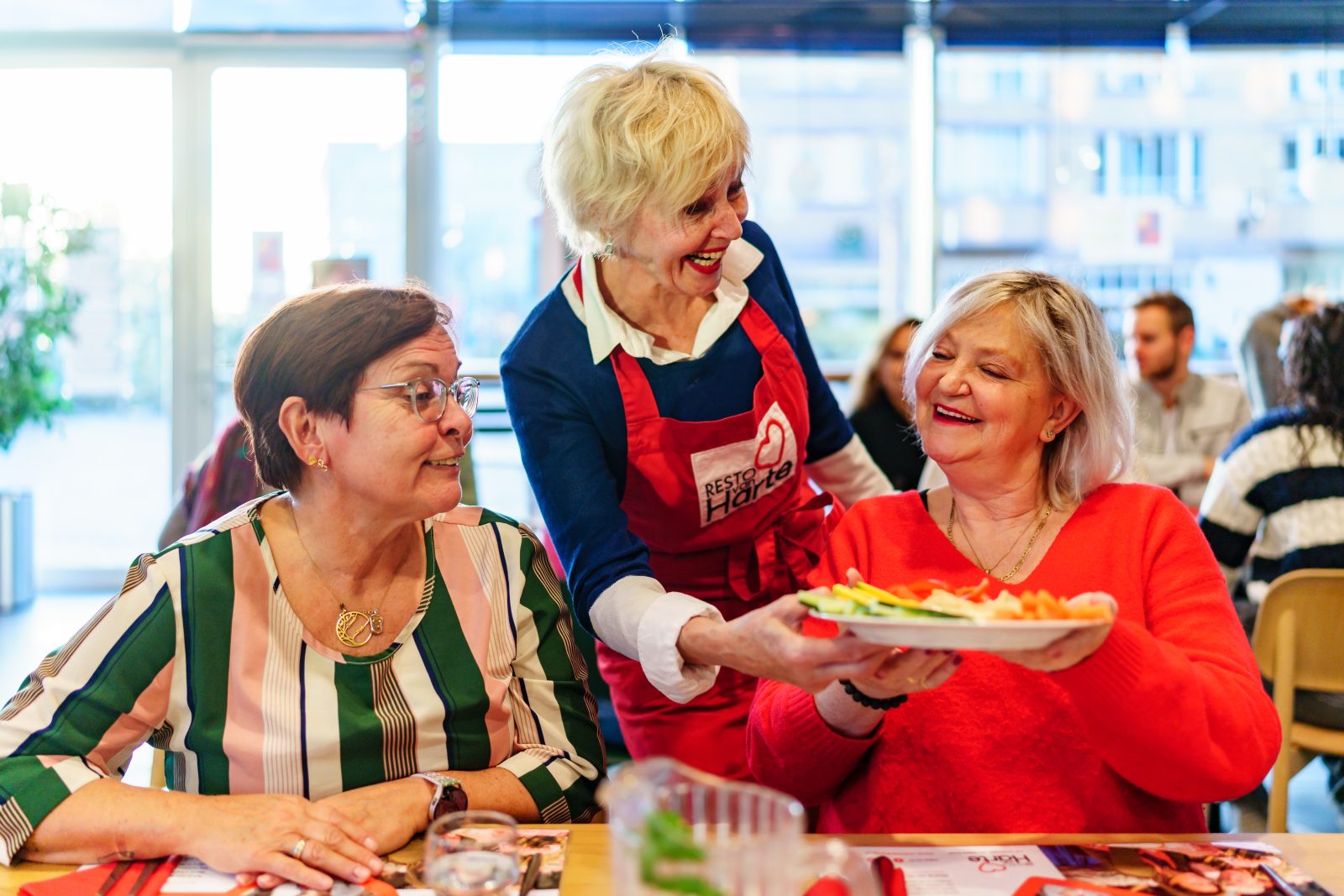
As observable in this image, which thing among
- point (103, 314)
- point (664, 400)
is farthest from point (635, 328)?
point (103, 314)

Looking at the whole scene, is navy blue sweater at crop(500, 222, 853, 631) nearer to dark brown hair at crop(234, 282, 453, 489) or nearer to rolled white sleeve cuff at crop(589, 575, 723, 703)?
rolled white sleeve cuff at crop(589, 575, 723, 703)

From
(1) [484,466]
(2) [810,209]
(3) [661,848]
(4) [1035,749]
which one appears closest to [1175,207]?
(2) [810,209]

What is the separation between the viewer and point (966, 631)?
1110 mm

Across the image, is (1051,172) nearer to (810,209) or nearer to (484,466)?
(810,209)

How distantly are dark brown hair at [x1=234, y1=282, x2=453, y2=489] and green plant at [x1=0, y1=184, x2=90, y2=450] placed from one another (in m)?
5.25

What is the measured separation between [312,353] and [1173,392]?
146 inches

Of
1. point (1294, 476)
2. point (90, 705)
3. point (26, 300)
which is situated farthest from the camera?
point (26, 300)

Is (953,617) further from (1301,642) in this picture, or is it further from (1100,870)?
(1301,642)

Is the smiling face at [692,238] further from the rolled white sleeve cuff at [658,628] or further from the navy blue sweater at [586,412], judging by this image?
the rolled white sleeve cuff at [658,628]

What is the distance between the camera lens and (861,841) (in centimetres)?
138

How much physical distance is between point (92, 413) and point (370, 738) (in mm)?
6252

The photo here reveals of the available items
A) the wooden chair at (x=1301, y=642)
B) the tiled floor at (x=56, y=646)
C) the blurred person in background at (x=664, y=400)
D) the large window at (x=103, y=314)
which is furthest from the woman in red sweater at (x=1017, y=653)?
the large window at (x=103, y=314)

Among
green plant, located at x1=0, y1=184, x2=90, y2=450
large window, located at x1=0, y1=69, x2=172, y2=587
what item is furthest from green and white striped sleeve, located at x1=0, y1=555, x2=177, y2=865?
large window, located at x1=0, y1=69, x2=172, y2=587

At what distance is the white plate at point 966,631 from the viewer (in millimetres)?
1109
